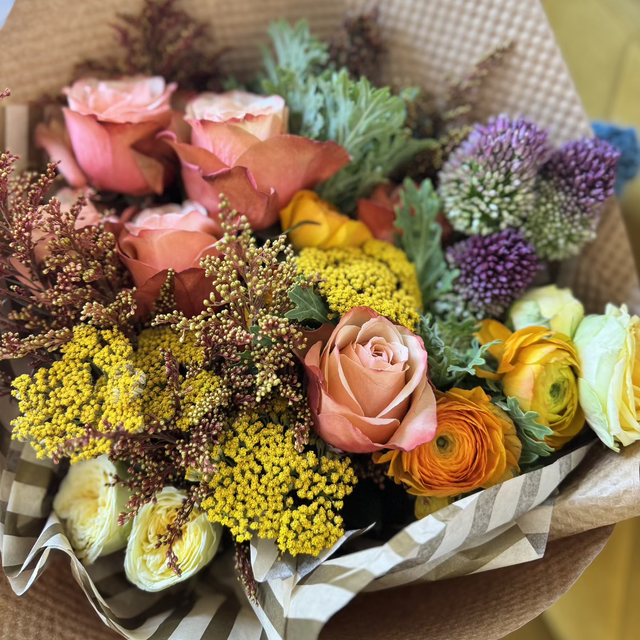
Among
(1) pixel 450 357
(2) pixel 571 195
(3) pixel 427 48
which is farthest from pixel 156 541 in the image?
(3) pixel 427 48

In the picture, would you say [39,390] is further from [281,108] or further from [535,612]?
[535,612]

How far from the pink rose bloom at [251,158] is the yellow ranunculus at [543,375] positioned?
0.89 ft

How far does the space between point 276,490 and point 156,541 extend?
6.0 inches

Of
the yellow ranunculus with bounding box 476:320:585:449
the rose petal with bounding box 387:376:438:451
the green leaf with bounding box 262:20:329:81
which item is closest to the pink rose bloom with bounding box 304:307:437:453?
the rose petal with bounding box 387:376:438:451

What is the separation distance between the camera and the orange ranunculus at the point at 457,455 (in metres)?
0.49

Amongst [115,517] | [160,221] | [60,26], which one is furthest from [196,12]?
[115,517]

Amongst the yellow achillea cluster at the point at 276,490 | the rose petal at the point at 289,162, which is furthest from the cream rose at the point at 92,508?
the rose petal at the point at 289,162

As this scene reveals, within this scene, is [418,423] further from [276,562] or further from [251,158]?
[251,158]

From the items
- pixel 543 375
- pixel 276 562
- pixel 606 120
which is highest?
pixel 606 120

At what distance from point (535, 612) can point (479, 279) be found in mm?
338

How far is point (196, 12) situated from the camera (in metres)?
0.74

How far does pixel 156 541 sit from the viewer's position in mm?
524

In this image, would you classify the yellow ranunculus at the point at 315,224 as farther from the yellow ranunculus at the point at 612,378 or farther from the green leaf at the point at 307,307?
the yellow ranunculus at the point at 612,378

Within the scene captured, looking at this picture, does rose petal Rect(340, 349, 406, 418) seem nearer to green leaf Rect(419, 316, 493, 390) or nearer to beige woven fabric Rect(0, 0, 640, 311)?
green leaf Rect(419, 316, 493, 390)
